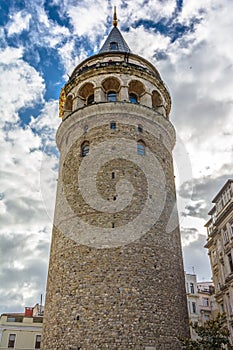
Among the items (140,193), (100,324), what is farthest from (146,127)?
(100,324)

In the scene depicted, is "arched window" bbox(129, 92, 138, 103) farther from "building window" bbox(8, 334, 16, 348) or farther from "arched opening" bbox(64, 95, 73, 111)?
"building window" bbox(8, 334, 16, 348)

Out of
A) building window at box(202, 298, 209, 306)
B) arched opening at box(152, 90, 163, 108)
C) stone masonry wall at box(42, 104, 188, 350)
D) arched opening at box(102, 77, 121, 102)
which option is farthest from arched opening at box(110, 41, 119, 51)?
building window at box(202, 298, 209, 306)

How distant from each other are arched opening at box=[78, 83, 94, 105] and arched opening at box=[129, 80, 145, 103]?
2330 mm

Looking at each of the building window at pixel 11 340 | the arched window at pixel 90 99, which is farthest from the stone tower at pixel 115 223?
the building window at pixel 11 340

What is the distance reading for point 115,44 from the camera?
2478 centimetres

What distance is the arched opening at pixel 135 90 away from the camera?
21828 millimetres

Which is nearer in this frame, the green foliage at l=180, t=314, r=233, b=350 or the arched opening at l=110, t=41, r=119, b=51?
the green foliage at l=180, t=314, r=233, b=350

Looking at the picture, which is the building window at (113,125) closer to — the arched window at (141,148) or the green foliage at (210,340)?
the arched window at (141,148)

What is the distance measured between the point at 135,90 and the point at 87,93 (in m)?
2.92

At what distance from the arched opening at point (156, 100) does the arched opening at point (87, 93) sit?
3.76 m

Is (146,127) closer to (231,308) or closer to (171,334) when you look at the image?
(171,334)

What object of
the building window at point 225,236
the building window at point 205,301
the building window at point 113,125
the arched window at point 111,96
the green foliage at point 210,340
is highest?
the arched window at point 111,96

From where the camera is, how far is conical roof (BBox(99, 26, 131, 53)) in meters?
24.3

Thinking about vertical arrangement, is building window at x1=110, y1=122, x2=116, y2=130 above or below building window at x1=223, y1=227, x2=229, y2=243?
above
